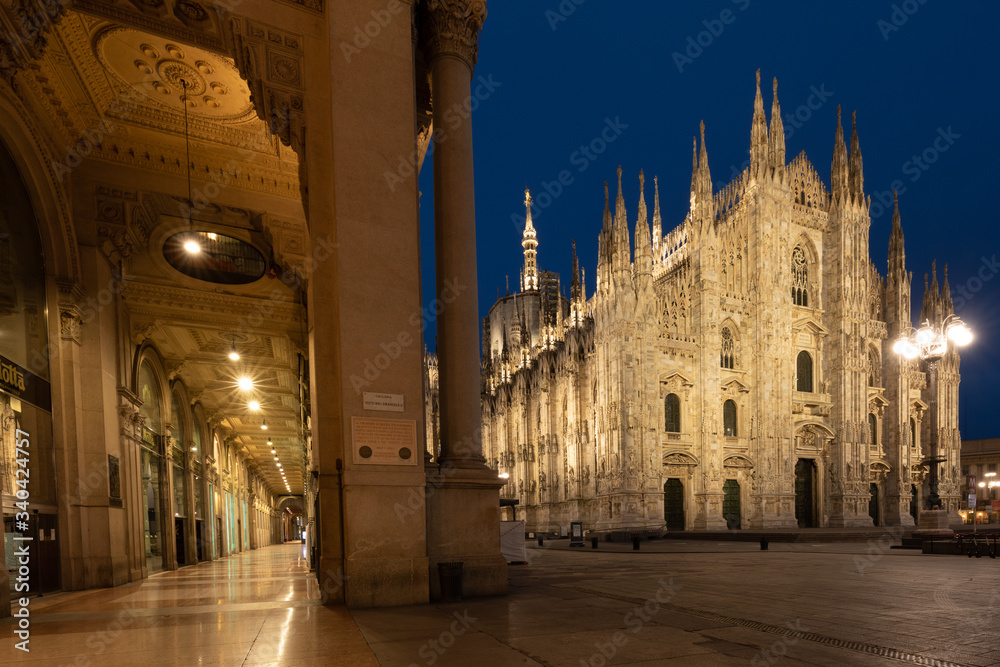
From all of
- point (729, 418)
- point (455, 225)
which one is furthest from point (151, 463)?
point (729, 418)

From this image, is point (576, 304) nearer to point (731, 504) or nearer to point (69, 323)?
point (731, 504)

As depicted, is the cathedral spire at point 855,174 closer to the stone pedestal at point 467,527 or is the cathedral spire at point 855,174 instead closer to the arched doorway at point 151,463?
the stone pedestal at point 467,527

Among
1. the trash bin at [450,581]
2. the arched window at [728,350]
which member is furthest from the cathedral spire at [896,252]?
the trash bin at [450,581]

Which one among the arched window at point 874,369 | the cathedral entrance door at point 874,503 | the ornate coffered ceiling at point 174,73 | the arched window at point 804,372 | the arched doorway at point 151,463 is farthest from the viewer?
the arched window at point 874,369

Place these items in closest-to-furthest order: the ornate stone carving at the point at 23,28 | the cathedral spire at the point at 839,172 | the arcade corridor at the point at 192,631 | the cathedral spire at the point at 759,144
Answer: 1. the arcade corridor at the point at 192,631
2. the ornate stone carving at the point at 23,28
3. the cathedral spire at the point at 759,144
4. the cathedral spire at the point at 839,172

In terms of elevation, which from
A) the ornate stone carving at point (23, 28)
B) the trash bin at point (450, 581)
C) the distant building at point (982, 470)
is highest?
the ornate stone carving at point (23, 28)

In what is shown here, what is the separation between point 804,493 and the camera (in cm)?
4212

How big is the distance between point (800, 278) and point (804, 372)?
7.25 metres

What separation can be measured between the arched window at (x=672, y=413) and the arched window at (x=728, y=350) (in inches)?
191

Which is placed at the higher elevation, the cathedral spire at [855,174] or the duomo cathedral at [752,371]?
the cathedral spire at [855,174]

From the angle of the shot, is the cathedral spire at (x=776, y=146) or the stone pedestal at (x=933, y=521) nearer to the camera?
the stone pedestal at (x=933, y=521)

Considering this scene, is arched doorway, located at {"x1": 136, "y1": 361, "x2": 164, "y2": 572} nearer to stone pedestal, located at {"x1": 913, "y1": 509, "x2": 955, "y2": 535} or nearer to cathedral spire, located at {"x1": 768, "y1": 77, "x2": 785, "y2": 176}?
stone pedestal, located at {"x1": 913, "y1": 509, "x2": 955, "y2": 535}

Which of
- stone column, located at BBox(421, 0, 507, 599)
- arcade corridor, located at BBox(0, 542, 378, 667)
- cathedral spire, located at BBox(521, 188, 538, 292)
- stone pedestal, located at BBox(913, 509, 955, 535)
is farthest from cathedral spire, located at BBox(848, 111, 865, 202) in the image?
arcade corridor, located at BBox(0, 542, 378, 667)

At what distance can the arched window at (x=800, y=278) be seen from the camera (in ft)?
145
